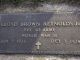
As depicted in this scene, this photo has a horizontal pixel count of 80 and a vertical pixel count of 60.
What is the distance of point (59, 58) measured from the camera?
457cm

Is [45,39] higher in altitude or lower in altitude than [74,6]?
lower

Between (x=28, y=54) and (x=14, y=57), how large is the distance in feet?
1.07

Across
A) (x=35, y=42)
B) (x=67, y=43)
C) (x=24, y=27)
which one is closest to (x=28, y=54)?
(x=35, y=42)

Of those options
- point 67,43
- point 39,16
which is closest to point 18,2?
point 39,16

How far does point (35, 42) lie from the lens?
15.2ft

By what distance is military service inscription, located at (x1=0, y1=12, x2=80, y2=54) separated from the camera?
14.9 ft

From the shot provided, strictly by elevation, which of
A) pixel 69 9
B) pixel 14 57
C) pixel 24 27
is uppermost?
pixel 69 9

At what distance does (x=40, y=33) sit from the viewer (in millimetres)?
4652

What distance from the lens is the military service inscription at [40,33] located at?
14.9 ft

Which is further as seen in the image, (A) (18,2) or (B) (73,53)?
(A) (18,2)

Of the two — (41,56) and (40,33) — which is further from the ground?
(40,33)

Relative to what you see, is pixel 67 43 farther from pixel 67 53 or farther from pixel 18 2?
pixel 18 2

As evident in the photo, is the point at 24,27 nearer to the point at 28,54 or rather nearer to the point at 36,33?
the point at 36,33

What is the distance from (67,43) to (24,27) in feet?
3.35
